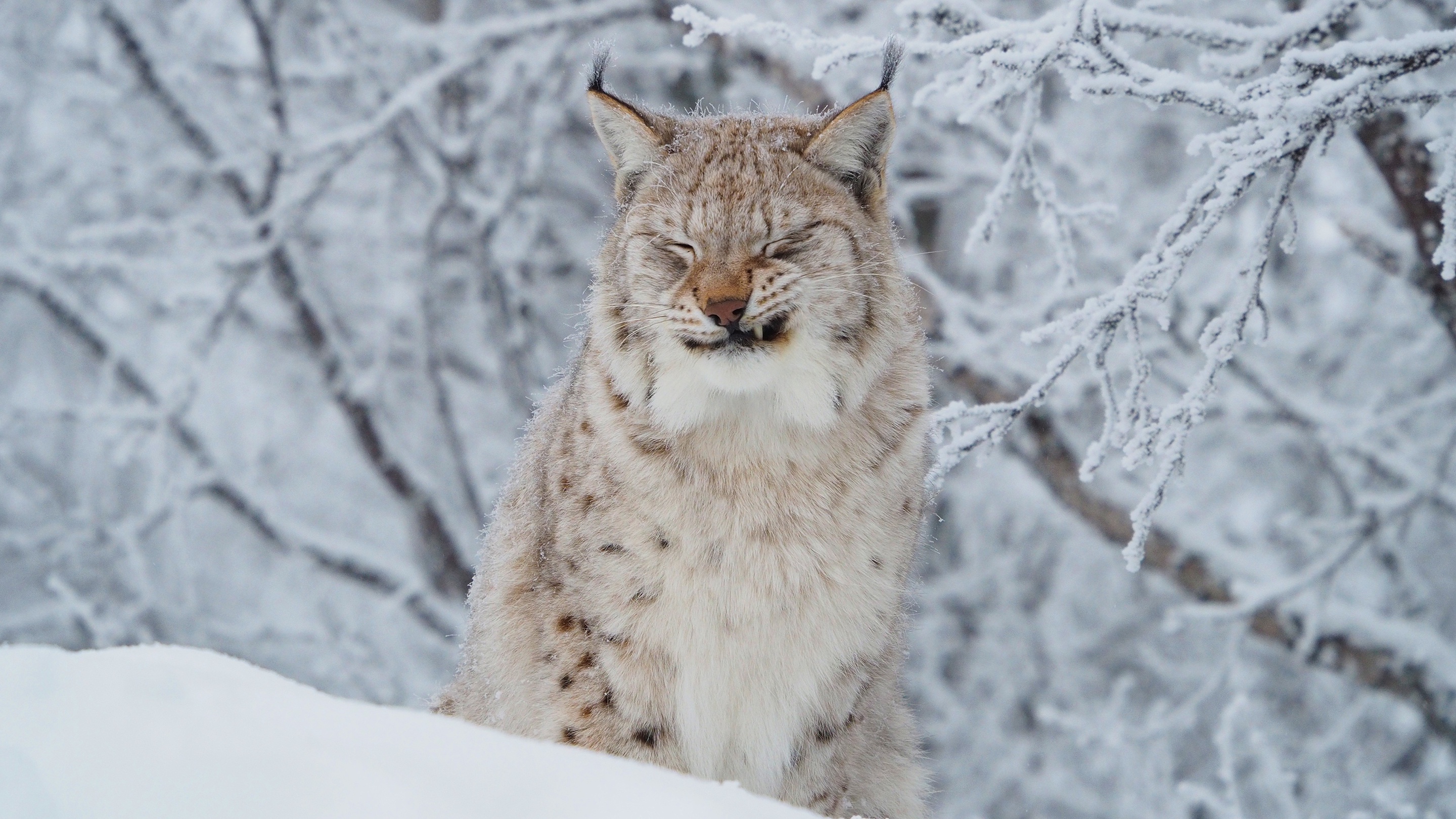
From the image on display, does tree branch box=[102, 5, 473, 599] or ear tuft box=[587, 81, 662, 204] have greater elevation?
ear tuft box=[587, 81, 662, 204]

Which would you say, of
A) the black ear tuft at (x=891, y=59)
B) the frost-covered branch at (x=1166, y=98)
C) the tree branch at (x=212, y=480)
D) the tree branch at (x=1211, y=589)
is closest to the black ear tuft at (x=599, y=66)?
the frost-covered branch at (x=1166, y=98)

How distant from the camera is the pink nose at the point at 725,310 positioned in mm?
3027

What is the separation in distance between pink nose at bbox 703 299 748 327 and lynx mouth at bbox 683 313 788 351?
2 cm

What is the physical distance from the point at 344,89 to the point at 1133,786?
20.7 feet

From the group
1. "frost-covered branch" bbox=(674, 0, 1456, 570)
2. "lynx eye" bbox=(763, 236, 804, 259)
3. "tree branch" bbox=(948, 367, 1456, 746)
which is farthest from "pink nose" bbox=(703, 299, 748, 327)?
"tree branch" bbox=(948, 367, 1456, 746)

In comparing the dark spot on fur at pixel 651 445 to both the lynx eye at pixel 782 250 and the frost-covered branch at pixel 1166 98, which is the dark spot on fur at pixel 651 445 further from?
the frost-covered branch at pixel 1166 98

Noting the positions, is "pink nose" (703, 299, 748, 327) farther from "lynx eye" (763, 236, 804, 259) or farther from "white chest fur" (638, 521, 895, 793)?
"white chest fur" (638, 521, 895, 793)

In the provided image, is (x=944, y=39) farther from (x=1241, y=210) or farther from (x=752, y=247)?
(x=1241, y=210)

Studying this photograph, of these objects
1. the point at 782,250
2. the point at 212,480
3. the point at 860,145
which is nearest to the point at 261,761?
the point at 782,250

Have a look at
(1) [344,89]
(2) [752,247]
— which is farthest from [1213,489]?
(2) [752,247]

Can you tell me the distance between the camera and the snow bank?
1.75m

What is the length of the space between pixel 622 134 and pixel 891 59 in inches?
30.7

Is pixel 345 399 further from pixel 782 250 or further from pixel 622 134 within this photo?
pixel 782 250

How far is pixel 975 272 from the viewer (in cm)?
955
